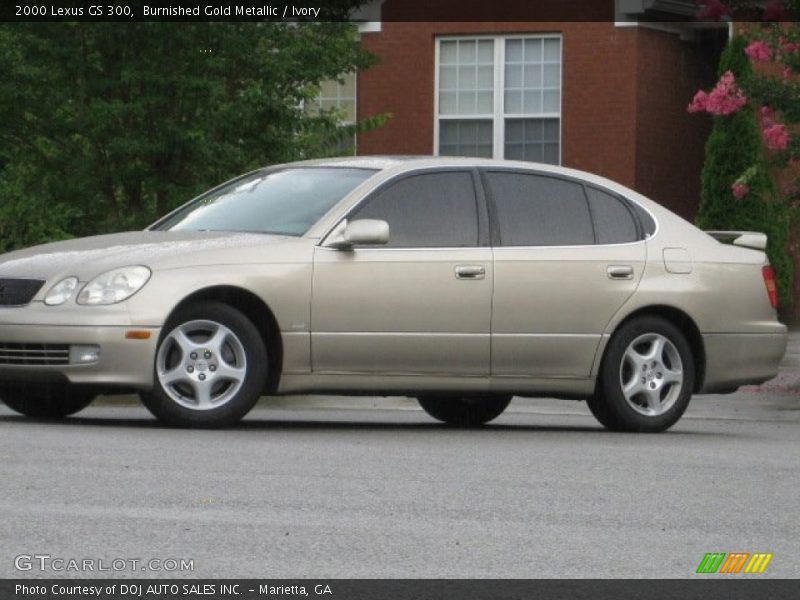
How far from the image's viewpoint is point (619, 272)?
41.4ft

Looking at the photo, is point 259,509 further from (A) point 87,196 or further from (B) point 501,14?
(B) point 501,14

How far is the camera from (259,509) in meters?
8.21

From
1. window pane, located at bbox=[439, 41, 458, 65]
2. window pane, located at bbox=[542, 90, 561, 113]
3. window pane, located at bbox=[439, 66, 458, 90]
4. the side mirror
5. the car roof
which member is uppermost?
window pane, located at bbox=[439, 41, 458, 65]

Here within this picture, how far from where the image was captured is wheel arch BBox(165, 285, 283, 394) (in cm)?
1151

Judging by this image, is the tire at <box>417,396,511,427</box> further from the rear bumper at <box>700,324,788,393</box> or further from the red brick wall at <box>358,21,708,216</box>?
the red brick wall at <box>358,21,708,216</box>

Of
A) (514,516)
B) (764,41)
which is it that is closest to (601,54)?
(764,41)

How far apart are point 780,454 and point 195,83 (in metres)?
7.71

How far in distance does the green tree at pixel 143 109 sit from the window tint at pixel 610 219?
18.2ft

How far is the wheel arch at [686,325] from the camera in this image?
41.7 feet

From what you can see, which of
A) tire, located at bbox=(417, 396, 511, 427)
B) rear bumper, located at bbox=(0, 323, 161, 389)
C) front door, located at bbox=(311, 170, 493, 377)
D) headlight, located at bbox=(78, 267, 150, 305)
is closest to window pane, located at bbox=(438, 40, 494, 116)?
tire, located at bbox=(417, 396, 511, 427)
